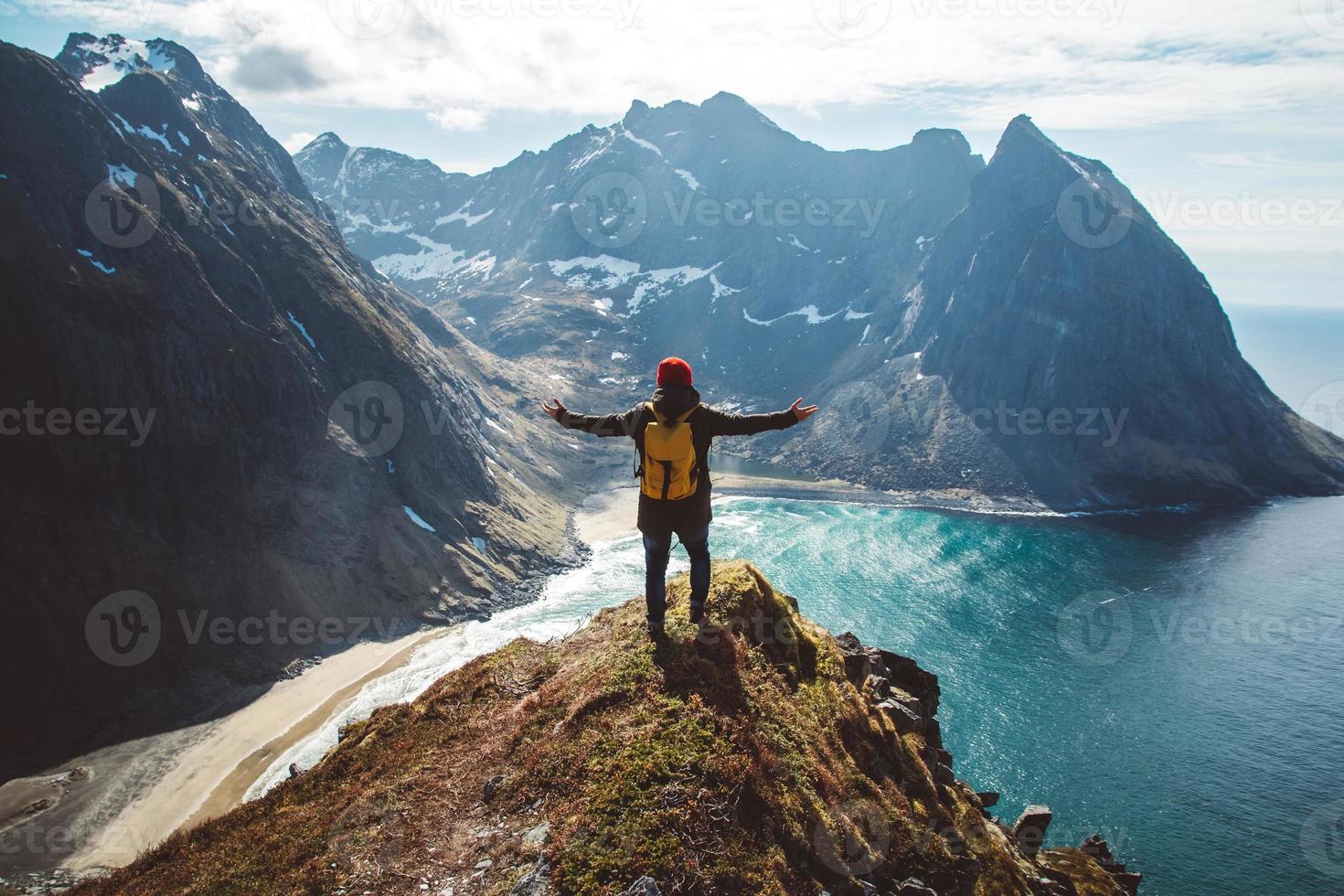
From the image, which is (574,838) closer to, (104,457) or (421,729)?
(421,729)

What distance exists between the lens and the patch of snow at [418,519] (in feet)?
296

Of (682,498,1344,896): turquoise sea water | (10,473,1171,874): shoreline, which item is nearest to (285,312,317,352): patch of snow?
(10,473,1171,874): shoreline

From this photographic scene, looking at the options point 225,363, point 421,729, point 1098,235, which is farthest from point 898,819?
point 1098,235

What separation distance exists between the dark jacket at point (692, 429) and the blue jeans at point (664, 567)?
0.76 ft

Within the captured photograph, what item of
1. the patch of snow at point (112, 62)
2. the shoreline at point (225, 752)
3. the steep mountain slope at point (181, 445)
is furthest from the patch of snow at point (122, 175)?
the shoreline at point (225, 752)

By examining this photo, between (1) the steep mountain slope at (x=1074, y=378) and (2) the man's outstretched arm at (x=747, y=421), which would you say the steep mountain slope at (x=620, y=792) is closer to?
(2) the man's outstretched arm at (x=747, y=421)

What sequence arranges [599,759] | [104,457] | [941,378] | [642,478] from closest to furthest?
[599,759], [642,478], [104,457], [941,378]

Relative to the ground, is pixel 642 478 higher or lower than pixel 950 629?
higher

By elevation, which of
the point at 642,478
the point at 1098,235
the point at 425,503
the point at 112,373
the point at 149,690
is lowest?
the point at 149,690

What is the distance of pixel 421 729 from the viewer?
12477mm

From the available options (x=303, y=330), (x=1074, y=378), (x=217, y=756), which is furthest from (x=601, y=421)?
(x=1074, y=378)

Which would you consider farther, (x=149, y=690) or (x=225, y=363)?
(x=225, y=363)

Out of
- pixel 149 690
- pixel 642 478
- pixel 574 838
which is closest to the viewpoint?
pixel 574 838

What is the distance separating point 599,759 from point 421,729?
481cm
